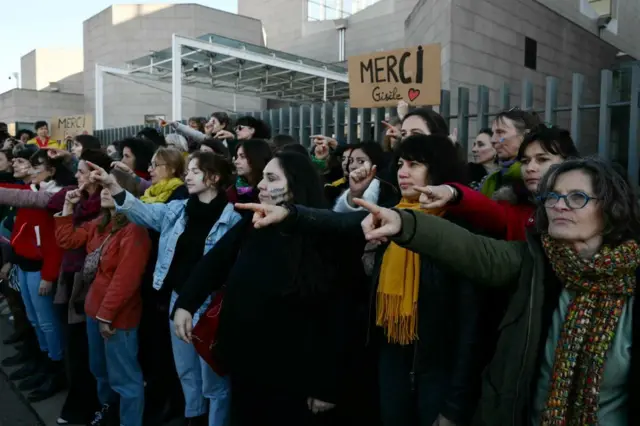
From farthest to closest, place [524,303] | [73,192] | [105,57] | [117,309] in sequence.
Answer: [105,57], [73,192], [117,309], [524,303]

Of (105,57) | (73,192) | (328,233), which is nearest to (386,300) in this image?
(328,233)

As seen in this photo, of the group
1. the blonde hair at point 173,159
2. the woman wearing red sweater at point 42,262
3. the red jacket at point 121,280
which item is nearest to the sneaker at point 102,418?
the red jacket at point 121,280

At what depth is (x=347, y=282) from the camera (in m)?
2.71

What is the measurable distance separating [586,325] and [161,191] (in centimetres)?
289

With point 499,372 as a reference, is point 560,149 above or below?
above

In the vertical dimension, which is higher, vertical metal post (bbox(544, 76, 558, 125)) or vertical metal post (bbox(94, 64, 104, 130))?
vertical metal post (bbox(94, 64, 104, 130))

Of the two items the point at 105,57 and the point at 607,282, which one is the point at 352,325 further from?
the point at 105,57

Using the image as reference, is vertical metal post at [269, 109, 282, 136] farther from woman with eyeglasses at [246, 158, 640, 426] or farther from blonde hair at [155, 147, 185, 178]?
woman with eyeglasses at [246, 158, 640, 426]

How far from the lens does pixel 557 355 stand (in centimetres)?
182

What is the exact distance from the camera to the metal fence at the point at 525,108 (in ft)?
12.8

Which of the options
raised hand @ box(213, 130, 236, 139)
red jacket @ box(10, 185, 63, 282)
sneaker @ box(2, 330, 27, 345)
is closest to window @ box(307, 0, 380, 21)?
raised hand @ box(213, 130, 236, 139)

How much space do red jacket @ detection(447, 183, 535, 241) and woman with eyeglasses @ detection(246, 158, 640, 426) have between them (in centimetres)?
21

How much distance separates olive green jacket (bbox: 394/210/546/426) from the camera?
72.4 inches

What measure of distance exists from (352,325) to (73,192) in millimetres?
2448
